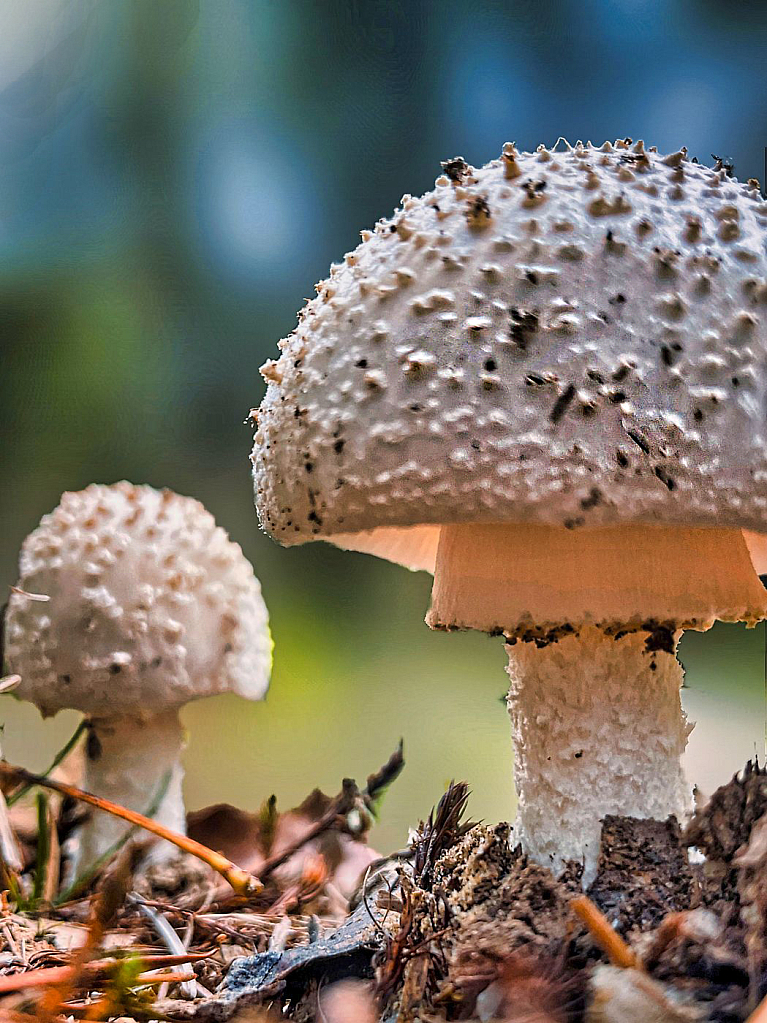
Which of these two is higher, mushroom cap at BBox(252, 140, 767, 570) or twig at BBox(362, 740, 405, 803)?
mushroom cap at BBox(252, 140, 767, 570)

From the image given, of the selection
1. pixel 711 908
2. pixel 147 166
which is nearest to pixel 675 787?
pixel 711 908

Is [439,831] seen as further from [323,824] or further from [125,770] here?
[125,770]

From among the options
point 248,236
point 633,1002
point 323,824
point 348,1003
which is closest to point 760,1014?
point 633,1002

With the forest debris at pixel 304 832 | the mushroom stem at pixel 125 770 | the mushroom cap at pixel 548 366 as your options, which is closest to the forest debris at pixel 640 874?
the mushroom cap at pixel 548 366

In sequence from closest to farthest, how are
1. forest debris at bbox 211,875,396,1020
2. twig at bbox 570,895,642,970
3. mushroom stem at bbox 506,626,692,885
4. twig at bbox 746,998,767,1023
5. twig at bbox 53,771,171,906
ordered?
twig at bbox 746,998,767,1023
twig at bbox 570,895,642,970
forest debris at bbox 211,875,396,1020
mushroom stem at bbox 506,626,692,885
twig at bbox 53,771,171,906

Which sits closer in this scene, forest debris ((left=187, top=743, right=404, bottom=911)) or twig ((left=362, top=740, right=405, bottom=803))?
forest debris ((left=187, top=743, right=404, bottom=911))

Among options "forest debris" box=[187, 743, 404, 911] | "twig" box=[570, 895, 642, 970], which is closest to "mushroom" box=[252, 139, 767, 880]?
"twig" box=[570, 895, 642, 970]

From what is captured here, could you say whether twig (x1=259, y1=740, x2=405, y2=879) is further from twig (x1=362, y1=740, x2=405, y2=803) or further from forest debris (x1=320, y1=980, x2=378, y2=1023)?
forest debris (x1=320, y1=980, x2=378, y2=1023)

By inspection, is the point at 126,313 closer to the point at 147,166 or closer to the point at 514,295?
the point at 147,166
